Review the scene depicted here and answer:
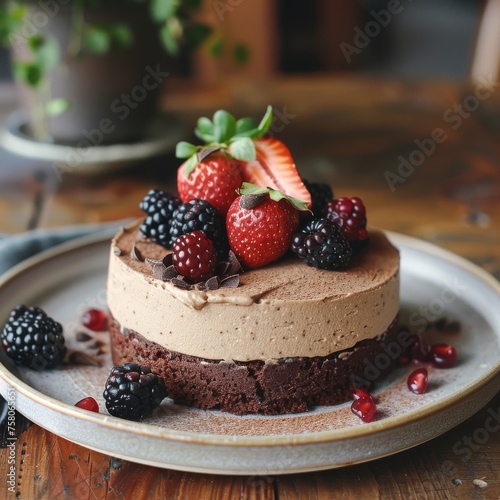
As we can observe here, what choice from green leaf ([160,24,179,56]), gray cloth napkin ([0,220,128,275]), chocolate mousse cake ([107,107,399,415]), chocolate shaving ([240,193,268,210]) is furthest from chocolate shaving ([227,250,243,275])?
green leaf ([160,24,179,56])

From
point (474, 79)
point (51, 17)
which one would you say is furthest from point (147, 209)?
point (474, 79)

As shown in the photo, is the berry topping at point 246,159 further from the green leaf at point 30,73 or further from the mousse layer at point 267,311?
the green leaf at point 30,73

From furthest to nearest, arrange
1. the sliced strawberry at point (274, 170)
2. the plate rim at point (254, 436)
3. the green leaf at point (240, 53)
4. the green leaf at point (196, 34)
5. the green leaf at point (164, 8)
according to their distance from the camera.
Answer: the green leaf at point (240, 53)
the green leaf at point (196, 34)
the green leaf at point (164, 8)
the sliced strawberry at point (274, 170)
the plate rim at point (254, 436)

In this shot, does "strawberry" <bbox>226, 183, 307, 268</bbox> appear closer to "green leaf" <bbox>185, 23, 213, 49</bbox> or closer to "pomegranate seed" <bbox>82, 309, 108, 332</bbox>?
"pomegranate seed" <bbox>82, 309, 108, 332</bbox>

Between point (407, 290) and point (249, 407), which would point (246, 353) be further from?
point (407, 290)

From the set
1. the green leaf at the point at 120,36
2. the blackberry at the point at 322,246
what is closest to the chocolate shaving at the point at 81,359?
the blackberry at the point at 322,246

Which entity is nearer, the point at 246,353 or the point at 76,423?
the point at 76,423

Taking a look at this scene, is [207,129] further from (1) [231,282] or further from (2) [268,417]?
(2) [268,417]

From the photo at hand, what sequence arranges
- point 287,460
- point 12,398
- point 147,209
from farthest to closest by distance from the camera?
point 147,209, point 12,398, point 287,460
